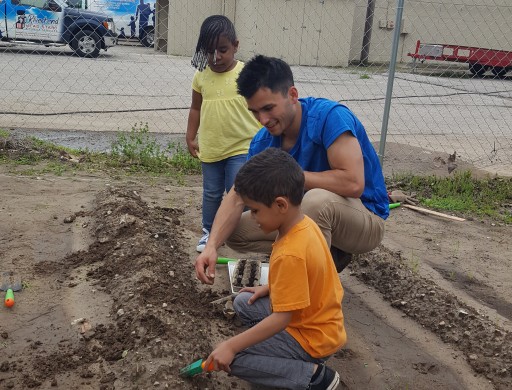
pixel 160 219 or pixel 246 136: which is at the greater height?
pixel 246 136

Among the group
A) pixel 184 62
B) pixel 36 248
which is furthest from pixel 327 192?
pixel 184 62

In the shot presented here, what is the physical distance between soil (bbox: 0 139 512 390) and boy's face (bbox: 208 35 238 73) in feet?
3.95

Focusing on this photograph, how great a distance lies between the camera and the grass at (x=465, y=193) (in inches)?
234

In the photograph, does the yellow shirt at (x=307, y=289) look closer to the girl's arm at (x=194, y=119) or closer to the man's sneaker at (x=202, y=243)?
the man's sneaker at (x=202, y=243)

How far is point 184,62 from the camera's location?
59.4 ft

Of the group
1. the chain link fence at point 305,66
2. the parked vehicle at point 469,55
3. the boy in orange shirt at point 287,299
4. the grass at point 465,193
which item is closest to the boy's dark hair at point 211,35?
the boy in orange shirt at point 287,299

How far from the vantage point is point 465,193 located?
6348mm

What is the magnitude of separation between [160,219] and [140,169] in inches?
66.6

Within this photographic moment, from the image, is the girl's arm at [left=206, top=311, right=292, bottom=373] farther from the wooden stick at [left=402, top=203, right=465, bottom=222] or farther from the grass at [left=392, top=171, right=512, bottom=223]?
the grass at [left=392, top=171, right=512, bottom=223]

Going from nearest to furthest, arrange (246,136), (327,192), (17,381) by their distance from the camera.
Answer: (17,381), (327,192), (246,136)

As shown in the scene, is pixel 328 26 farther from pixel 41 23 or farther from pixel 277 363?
pixel 277 363

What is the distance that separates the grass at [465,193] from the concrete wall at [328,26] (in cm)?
1200

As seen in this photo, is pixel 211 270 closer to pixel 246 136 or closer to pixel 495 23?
pixel 246 136

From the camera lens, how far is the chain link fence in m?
9.39
